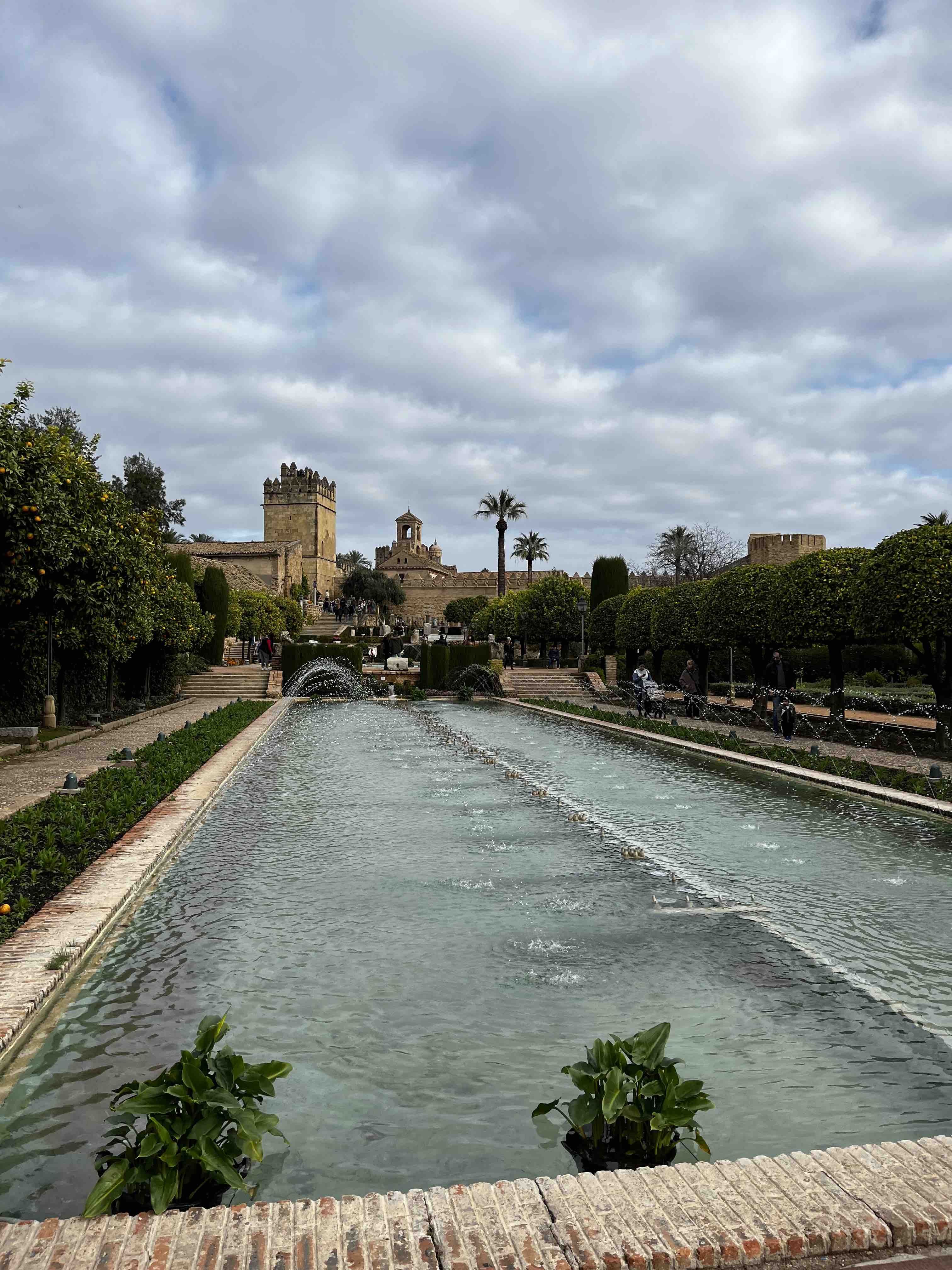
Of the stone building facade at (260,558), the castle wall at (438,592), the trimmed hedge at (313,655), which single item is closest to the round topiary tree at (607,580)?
the trimmed hedge at (313,655)

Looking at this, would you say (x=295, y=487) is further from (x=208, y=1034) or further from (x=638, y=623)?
(x=208, y=1034)

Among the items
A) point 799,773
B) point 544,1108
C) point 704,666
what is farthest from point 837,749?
point 544,1108

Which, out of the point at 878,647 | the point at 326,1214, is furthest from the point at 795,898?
the point at 878,647

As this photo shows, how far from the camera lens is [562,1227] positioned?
2197 mm

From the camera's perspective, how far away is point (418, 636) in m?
47.8

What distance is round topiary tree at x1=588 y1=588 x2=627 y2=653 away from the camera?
3177 cm

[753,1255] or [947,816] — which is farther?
[947,816]

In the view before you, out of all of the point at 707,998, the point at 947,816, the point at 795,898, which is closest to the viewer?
the point at 707,998

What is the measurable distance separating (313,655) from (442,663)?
15.0 feet

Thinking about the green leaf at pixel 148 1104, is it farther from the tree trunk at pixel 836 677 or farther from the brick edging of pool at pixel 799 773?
the tree trunk at pixel 836 677

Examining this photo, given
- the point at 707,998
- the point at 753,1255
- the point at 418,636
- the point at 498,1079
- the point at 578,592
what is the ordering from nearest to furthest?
the point at 753,1255, the point at 498,1079, the point at 707,998, the point at 578,592, the point at 418,636

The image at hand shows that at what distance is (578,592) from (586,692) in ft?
41.5

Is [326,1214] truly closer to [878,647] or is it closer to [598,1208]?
[598,1208]

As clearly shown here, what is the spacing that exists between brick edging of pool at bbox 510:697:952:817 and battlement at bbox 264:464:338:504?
82.2m
